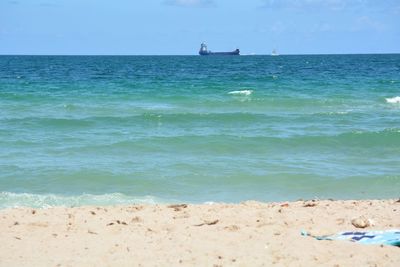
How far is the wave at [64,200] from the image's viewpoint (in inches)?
321

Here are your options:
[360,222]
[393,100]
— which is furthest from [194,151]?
[393,100]

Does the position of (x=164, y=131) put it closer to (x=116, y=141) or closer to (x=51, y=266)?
(x=116, y=141)

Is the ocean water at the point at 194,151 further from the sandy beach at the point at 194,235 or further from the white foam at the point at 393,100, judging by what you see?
the sandy beach at the point at 194,235

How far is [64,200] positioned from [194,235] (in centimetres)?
305

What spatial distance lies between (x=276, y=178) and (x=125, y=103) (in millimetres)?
13267

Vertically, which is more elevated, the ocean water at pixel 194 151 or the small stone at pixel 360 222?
the small stone at pixel 360 222

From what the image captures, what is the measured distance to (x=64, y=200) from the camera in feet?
27.5

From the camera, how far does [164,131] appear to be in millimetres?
14727

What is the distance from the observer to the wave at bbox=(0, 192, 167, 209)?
26.8ft

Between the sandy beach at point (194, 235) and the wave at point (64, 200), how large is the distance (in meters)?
0.72

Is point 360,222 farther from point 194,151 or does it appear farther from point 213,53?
point 213,53

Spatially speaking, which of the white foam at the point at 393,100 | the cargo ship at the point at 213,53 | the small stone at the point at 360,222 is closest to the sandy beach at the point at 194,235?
the small stone at the point at 360,222
